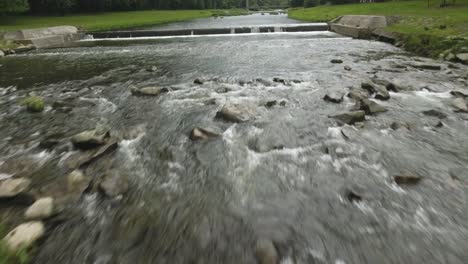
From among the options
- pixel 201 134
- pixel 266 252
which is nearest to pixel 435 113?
pixel 201 134

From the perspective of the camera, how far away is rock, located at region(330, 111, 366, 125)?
8984 mm

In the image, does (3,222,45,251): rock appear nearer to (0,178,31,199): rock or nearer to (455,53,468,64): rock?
(0,178,31,199): rock

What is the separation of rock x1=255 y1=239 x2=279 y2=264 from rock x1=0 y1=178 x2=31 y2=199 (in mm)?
4841

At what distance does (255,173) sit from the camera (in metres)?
6.50

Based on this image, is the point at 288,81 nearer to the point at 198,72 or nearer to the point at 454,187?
the point at 198,72

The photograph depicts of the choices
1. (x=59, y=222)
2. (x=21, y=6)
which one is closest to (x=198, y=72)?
(x=59, y=222)

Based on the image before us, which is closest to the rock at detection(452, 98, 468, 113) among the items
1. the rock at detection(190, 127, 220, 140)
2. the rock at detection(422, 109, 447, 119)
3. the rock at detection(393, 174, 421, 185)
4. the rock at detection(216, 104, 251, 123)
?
the rock at detection(422, 109, 447, 119)

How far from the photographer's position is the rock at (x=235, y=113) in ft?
31.3

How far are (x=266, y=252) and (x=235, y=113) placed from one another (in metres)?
6.03

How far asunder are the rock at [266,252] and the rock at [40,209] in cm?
376

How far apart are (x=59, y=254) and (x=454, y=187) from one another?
7255 mm

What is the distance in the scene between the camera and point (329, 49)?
23.0 metres

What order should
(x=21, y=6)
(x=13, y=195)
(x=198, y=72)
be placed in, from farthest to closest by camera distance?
(x=21, y=6) → (x=198, y=72) → (x=13, y=195)

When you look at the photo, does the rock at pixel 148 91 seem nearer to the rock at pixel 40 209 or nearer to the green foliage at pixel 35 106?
the green foliage at pixel 35 106
